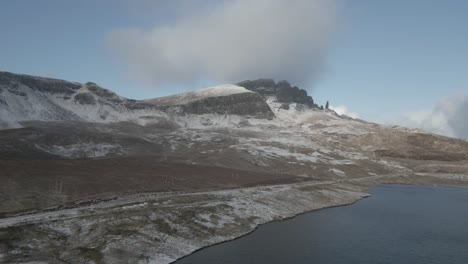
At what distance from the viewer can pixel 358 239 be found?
77438 mm

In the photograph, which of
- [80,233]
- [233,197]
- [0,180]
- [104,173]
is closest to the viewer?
[80,233]

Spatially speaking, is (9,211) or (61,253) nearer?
(61,253)

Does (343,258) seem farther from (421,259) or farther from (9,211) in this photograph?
(9,211)

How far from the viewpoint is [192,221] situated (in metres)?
79.3

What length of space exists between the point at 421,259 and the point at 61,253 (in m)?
53.7

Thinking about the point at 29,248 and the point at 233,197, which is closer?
the point at 29,248

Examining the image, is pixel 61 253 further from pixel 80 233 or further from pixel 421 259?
pixel 421 259

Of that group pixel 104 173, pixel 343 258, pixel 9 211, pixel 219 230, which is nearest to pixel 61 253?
pixel 9 211

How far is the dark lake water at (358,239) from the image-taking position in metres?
64.6

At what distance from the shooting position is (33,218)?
66.9 metres

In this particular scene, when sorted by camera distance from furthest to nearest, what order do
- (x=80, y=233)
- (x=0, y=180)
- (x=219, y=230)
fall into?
(x=0, y=180)
(x=219, y=230)
(x=80, y=233)

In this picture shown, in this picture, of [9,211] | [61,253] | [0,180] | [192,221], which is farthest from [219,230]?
[0,180]

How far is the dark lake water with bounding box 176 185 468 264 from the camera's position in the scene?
64.6m

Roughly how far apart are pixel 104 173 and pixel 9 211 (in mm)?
49243
